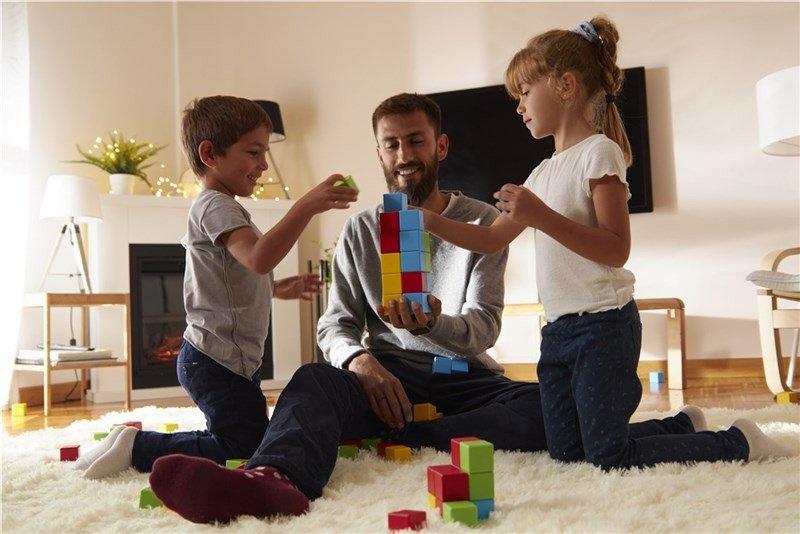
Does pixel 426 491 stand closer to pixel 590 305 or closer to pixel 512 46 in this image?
pixel 590 305

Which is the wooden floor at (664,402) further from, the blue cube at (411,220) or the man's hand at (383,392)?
the blue cube at (411,220)

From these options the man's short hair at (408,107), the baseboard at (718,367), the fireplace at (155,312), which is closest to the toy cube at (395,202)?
the man's short hair at (408,107)

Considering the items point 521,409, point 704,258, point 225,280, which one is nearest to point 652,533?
point 521,409

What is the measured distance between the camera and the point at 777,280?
10.3ft

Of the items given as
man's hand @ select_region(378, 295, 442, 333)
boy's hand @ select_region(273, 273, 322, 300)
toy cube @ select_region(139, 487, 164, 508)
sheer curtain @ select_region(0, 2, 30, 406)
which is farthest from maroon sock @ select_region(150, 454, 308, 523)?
sheer curtain @ select_region(0, 2, 30, 406)

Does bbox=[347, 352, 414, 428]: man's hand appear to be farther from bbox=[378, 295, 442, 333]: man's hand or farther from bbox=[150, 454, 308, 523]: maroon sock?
bbox=[150, 454, 308, 523]: maroon sock

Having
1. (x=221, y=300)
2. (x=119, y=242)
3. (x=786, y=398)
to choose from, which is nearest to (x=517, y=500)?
(x=221, y=300)

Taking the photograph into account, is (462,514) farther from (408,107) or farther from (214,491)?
(408,107)

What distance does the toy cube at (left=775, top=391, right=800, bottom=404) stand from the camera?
2.95 meters

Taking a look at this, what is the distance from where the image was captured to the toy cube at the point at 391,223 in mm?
1719

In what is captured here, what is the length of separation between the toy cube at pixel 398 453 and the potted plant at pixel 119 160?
3225mm

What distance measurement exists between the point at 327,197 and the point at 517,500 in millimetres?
682

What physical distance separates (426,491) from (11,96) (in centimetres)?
340

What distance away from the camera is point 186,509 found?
3.93 ft
